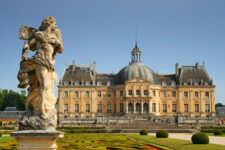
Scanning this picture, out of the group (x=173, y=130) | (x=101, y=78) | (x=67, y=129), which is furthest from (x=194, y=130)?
→ (x=101, y=78)

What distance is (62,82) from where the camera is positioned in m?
59.7

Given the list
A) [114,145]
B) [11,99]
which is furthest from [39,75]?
[11,99]

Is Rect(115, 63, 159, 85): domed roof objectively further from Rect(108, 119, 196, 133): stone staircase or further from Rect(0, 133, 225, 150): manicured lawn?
Rect(0, 133, 225, 150): manicured lawn

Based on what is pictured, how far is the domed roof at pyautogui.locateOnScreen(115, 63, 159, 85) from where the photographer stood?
59.3m

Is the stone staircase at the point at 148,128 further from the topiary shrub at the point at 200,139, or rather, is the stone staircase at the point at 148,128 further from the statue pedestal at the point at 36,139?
the statue pedestal at the point at 36,139

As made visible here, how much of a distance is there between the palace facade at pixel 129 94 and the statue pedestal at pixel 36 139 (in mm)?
51515

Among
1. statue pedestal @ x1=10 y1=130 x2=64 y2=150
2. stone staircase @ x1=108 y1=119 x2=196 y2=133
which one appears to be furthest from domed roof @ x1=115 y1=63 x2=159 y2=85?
statue pedestal @ x1=10 y1=130 x2=64 y2=150

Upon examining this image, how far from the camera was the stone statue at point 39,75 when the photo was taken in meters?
6.55

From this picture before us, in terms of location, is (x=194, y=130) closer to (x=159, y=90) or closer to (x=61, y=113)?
(x=159, y=90)

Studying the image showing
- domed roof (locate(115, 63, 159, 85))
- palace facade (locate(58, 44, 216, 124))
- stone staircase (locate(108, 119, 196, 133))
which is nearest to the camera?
stone staircase (locate(108, 119, 196, 133))

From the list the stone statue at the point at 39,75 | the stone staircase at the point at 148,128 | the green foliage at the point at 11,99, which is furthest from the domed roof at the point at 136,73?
the stone statue at the point at 39,75

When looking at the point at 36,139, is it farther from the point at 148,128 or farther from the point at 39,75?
the point at 148,128

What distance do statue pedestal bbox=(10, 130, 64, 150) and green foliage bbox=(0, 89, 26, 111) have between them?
7891 centimetres

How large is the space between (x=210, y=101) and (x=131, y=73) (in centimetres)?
1654
